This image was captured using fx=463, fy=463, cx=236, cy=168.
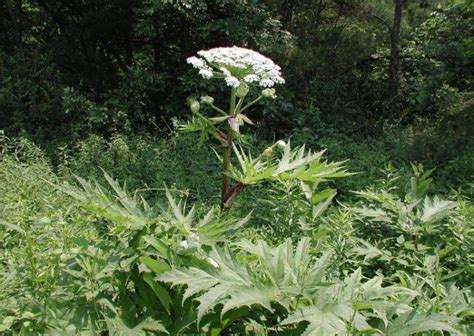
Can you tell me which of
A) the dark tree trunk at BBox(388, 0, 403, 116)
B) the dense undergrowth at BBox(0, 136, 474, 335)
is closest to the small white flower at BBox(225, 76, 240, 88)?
the dense undergrowth at BBox(0, 136, 474, 335)

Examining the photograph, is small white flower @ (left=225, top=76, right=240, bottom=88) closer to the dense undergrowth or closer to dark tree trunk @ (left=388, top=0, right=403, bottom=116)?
the dense undergrowth

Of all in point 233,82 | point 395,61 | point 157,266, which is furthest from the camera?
point 395,61

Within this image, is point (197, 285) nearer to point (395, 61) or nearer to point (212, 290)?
point (212, 290)

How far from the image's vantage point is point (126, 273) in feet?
5.78

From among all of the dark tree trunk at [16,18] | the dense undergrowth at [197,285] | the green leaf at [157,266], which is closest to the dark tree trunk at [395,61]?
the dense undergrowth at [197,285]

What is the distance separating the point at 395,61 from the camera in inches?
296

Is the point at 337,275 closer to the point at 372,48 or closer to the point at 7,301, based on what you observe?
the point at 7,301

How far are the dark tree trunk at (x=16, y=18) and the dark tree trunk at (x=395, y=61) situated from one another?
19.9 feet

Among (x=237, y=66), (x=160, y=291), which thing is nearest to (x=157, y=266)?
(x=160, y=291)

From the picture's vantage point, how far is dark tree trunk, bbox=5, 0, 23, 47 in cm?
763

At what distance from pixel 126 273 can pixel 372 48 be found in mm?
6773

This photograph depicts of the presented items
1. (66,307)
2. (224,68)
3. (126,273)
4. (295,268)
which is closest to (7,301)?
(66,307)

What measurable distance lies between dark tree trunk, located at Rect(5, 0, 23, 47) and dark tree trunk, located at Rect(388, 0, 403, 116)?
19.9 feet

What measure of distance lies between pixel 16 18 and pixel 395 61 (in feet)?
20.6
